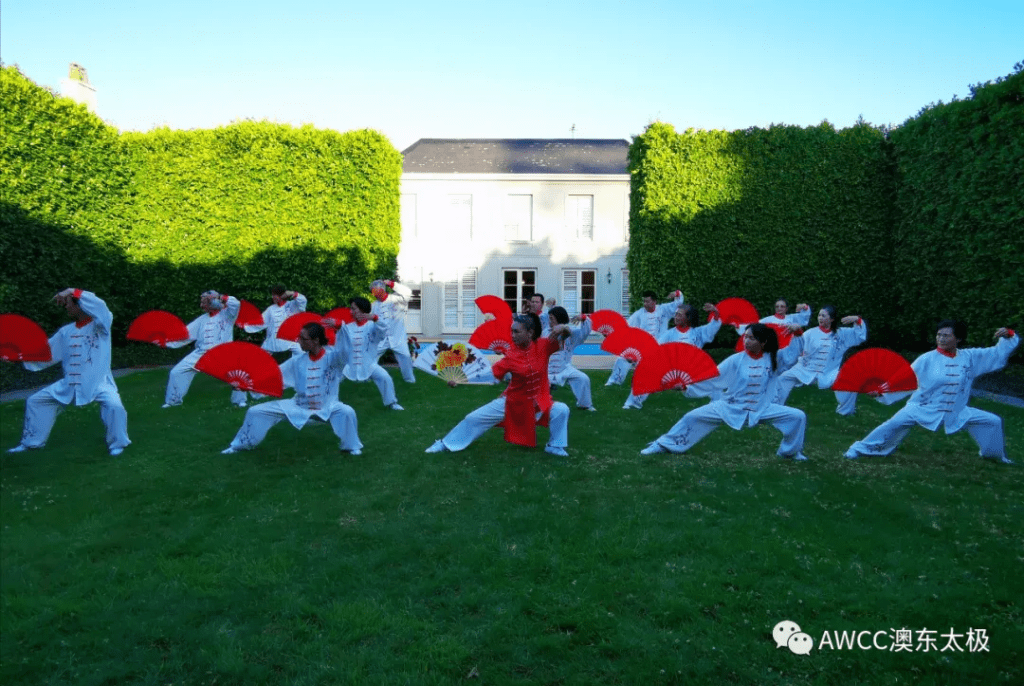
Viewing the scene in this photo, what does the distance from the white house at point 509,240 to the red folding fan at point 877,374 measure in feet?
64.3

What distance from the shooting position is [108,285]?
52.7 feet

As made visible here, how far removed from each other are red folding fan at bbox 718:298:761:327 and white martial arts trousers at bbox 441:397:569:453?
725 cm

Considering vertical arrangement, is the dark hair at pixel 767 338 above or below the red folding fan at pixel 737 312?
above

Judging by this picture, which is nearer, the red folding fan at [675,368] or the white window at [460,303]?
the red folding fan at [675,368]

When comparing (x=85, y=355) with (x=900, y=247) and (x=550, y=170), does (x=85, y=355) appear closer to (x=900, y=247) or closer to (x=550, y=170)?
(x=900, y=247)

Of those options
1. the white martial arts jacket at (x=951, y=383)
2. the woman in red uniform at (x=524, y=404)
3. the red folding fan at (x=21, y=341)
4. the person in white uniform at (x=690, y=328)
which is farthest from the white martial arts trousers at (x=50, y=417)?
the white martial arts jacket at (x=951, y=383)

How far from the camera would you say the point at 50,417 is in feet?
25.3

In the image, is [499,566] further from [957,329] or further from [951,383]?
[957,329]

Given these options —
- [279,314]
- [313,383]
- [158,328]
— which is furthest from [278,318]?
[313,383]

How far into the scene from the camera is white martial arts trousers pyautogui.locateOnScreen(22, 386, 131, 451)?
7.59 metres

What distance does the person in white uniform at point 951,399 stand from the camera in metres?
7.29

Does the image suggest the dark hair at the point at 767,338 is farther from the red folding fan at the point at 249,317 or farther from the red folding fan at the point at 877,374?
the red folding fan at the point at 249,317

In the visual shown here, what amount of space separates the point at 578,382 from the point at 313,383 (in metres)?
4.49

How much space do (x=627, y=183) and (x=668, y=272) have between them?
10.9 meters
